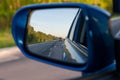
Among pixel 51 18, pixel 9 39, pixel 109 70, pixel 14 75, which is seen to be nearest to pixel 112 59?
pixel 109 70

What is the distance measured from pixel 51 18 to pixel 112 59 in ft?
1.16

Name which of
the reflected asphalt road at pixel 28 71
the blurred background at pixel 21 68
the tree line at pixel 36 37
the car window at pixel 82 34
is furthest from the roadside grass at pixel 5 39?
the car window at pixel 82 34

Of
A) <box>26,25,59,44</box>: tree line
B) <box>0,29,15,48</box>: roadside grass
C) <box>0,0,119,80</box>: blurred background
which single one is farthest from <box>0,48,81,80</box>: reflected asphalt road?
<box>26,25,59,44</box>: tree line

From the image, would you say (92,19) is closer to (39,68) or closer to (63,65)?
(63,65)

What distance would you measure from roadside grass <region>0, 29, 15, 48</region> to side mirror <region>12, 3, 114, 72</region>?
1029 cm

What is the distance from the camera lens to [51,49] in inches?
69.9

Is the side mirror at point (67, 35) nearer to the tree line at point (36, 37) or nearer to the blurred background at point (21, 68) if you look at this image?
the tree line at point (36, 37)

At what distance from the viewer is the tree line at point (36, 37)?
176 cm

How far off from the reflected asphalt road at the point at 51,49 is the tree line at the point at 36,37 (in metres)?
0.02

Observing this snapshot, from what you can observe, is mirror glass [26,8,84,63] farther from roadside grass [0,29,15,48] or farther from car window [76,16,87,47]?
roadside grass [0,29,15,48]

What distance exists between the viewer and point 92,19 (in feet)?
4.65

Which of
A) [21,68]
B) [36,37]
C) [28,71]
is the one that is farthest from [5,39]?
[36,37]

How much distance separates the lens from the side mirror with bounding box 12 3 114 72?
1.45 metres

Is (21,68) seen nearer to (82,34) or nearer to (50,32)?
(50,32)
